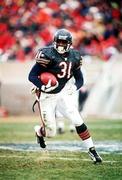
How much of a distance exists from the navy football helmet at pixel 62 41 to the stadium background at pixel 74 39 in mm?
11288

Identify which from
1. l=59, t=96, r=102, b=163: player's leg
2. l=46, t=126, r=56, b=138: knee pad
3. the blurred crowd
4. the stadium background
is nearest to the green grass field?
l=59, t=96, r=102, b=163: player's leg

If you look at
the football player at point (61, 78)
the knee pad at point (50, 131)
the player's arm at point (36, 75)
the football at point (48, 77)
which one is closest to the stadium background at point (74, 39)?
the football at point (48, 77)

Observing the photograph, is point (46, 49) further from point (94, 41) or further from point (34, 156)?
point (94, 41)

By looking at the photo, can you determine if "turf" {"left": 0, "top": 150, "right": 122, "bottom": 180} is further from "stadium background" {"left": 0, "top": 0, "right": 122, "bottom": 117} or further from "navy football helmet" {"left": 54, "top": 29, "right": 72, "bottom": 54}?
"stadium background" {"left": 0, "top": 0, "right": 122, "bottom": 117}

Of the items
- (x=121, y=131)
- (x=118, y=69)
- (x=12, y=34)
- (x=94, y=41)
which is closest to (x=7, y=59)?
(x=12, y=34)

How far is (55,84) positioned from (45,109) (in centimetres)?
40

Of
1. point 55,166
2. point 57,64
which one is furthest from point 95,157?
point 57,64

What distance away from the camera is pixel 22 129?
515 inches

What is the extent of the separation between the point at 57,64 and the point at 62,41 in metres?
0.29

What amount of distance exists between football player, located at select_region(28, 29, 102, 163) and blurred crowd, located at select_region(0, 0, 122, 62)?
12343 mm

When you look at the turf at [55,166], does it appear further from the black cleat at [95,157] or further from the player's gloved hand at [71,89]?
the player's gloved hand at [71,89]

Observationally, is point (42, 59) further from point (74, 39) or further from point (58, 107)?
point (74, 39)

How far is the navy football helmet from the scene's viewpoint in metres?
6.96

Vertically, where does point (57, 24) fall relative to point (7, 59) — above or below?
above
